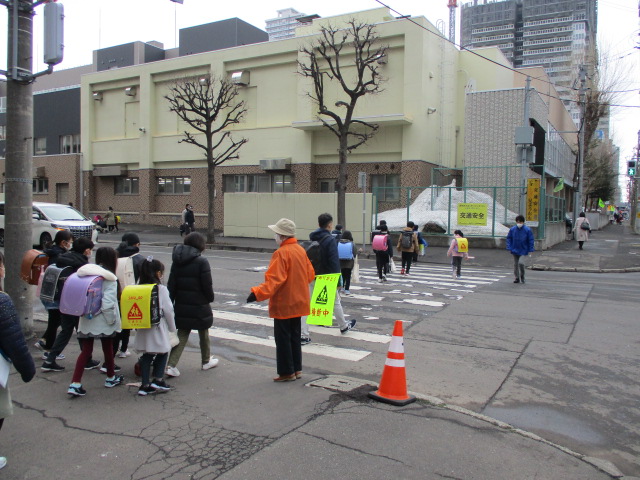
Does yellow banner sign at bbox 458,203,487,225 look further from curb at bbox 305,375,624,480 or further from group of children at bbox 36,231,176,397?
group of children at bbox 36,231,176,397

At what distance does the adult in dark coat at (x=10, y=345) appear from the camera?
3.48 m

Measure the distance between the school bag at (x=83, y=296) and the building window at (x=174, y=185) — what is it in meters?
31.2

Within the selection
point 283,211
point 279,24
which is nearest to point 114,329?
point 283,211

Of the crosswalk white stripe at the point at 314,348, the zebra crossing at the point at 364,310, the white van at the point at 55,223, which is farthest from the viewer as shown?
the white van at the point at 55,223

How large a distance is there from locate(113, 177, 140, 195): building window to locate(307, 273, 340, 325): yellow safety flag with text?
33344 mm

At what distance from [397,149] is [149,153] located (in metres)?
17.9

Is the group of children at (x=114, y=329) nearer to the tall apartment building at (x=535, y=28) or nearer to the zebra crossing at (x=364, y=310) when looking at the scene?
the zebra crossing at (x=364, y=310)

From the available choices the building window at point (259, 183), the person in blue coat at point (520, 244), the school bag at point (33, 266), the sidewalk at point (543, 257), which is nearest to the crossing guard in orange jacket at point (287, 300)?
the school bag at point (33, 266)

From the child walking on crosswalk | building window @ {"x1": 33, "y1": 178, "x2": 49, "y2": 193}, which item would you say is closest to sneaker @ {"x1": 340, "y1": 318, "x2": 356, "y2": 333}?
the child walking on crosswalk

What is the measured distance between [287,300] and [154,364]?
147cm

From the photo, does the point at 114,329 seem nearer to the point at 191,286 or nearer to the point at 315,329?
the point at 191,286

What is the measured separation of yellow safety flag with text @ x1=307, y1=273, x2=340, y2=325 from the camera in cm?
751

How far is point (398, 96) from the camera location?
28328mm

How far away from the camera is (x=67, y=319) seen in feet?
18.8
